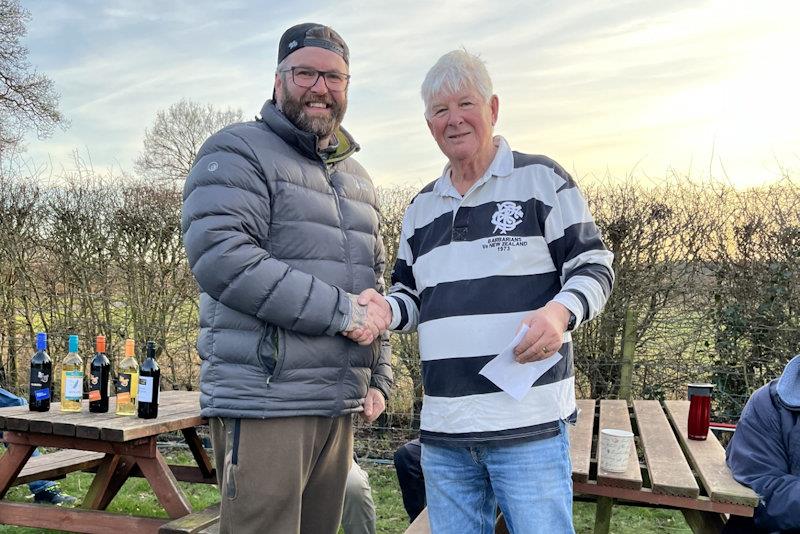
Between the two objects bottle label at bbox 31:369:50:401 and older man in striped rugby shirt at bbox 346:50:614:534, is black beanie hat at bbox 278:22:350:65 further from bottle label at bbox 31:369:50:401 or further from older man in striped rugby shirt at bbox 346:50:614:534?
bottle label at bbox 31:369:50:401

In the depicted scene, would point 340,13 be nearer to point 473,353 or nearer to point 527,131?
point 527,131

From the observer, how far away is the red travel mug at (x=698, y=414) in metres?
2.99

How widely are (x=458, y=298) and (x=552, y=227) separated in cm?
30

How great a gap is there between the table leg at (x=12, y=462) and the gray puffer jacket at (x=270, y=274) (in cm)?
204

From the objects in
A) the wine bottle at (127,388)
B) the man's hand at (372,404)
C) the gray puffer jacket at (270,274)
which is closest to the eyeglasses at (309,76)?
the gray puffer jacket at (270,274)

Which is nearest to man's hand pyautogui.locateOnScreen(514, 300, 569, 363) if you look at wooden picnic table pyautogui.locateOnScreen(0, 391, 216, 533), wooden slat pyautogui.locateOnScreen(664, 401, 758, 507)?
wooden slat pyautogui.locateOnScreen(664, 401, 758, 507)

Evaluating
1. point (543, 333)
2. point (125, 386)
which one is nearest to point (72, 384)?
point (125, 386)

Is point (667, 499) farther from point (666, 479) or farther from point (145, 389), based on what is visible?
point (145, 389)

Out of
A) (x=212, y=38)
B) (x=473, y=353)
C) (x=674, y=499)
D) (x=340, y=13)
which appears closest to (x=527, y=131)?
(x=340, y=13)

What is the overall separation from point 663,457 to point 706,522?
11.9 inches

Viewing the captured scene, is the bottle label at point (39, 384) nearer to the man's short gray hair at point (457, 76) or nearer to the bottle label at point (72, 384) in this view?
the bottle label at point (72, 384)

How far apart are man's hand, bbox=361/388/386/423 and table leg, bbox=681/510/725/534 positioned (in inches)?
54.5

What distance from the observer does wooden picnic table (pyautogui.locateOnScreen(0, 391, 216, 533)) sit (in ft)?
10.3

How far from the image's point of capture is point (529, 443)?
5.47ft
